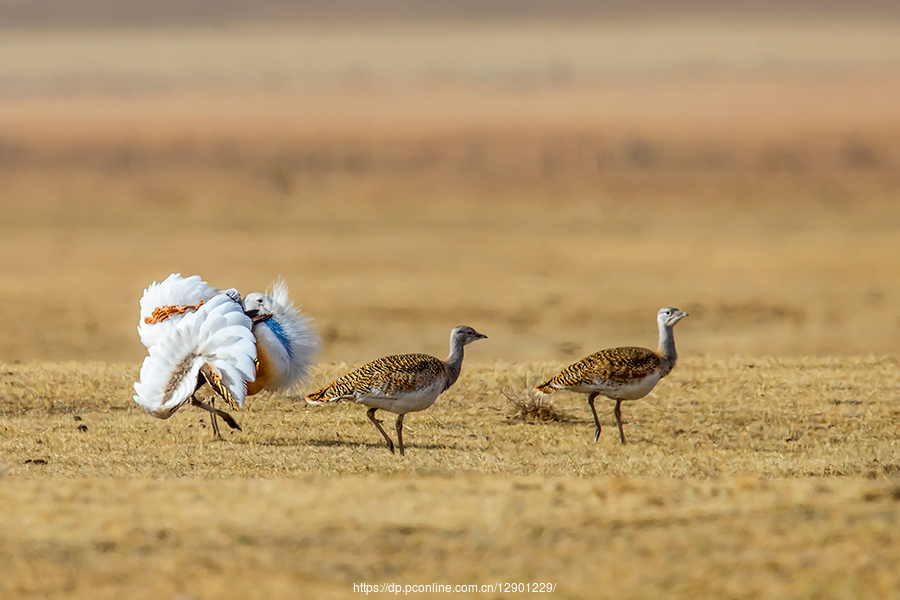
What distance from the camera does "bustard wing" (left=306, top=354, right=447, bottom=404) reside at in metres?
8.01

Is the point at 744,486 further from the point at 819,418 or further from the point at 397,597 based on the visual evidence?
the point at 819,418

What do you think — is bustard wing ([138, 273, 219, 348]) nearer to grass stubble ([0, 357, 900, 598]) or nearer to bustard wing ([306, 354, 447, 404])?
grass stubble ([0, 357, 900, 598])

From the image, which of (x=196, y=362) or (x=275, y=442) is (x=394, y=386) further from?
(x=196, y=362)

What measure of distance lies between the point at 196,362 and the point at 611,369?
9.87 ft

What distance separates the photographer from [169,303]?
8.98m

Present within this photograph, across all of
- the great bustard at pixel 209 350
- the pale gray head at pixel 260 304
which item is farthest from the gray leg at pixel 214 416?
the pale gray head at pixel 260 304

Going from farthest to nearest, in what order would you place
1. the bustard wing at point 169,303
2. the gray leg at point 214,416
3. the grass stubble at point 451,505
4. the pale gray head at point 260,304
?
the pale gray head at point 260,304
the bustard wing at point 169,303
the gray leg at point 214,416
the grass stubble at point 451,505

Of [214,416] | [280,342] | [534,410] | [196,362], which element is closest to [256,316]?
[280,342]

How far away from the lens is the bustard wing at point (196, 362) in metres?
8.38

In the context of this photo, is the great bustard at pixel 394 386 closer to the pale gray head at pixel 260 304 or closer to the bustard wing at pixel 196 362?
the bustard wing at pixel 196 362

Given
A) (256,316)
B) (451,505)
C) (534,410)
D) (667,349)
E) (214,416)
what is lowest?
(451,505)

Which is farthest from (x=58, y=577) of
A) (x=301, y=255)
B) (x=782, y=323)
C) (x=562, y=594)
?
(x=301, y=255)

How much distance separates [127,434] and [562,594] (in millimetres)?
4950

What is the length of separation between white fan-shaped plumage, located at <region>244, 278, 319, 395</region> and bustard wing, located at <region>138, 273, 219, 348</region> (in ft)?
1.43
